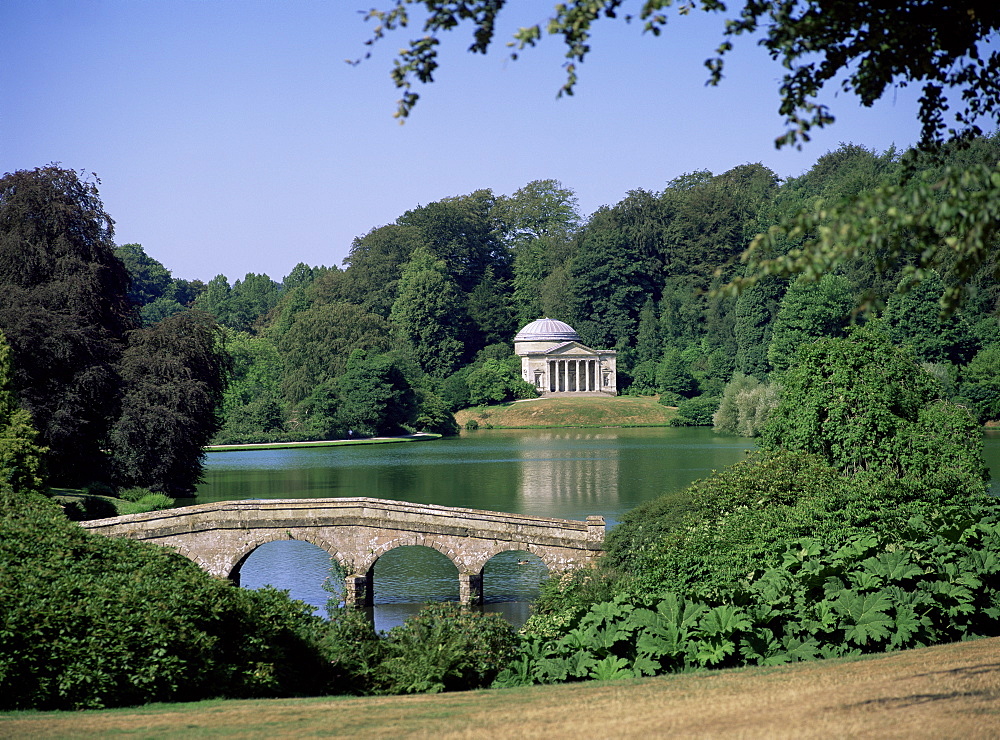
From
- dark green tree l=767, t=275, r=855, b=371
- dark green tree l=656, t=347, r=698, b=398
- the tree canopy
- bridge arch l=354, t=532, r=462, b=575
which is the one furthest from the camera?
dark green tree l=656, t=347, r=698, b=398

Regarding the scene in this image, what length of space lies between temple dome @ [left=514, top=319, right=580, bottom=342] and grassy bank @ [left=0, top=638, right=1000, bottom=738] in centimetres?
8559

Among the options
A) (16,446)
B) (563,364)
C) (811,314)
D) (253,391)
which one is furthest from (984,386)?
(16,446)

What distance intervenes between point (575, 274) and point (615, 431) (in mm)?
28873

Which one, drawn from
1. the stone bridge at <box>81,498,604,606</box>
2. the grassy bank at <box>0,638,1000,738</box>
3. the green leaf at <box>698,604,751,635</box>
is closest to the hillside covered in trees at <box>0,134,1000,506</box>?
the grassy bank at <box>0,638,1000,738</box>

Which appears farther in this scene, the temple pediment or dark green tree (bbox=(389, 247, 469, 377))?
the temple pediment

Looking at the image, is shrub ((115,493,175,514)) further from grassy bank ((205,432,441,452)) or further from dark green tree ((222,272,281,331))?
dark green tree ((222,272,281,331))

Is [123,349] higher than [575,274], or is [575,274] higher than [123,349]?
[575,274]

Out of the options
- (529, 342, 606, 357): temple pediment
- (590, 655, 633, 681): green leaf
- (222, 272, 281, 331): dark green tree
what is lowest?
(590, 655, 633, 681): green leaf

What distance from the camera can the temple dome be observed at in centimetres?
9662

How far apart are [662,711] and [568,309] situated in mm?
94716

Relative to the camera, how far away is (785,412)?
28.1 m

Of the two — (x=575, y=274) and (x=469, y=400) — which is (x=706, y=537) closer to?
(x=469, y=400)

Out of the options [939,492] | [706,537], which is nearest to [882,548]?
[706,537]

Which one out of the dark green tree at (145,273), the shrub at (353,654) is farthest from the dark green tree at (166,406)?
the dark green tree at (145,273)
